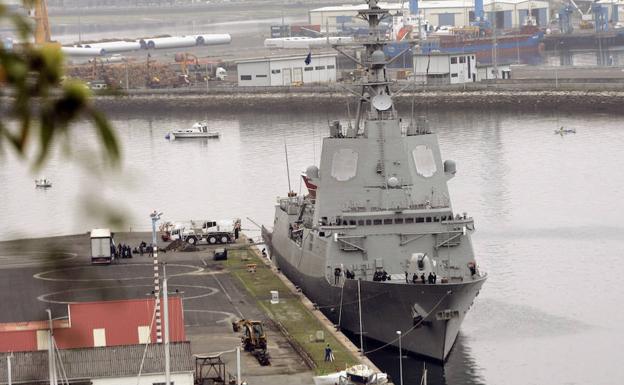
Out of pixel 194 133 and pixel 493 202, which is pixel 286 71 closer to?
pixel 194 133

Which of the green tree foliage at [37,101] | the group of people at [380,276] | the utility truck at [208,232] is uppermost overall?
the green tree foliage at [37,101]

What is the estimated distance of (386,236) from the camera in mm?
→ 44594

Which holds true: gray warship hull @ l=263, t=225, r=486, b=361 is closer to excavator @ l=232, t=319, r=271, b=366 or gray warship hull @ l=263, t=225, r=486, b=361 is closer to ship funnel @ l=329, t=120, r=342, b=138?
ship funnel @ l=329, t=120, r=342, b=138

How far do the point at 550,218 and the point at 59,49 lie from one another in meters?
69.5

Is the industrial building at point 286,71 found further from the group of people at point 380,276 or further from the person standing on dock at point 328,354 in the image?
the person standing on dock at point 328,354

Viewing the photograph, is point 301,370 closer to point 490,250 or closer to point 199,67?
point 490,250

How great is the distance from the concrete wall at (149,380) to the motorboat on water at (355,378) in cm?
445

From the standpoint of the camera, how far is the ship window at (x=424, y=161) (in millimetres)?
46000

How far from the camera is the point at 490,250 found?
61.3 metres

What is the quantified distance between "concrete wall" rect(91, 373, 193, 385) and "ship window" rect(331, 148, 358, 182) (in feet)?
57.9

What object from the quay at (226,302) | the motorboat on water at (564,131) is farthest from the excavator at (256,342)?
the motorboat on water at (564,131)

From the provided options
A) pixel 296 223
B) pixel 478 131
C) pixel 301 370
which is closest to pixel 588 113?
pixel 478 131

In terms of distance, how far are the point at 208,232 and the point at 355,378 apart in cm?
2988

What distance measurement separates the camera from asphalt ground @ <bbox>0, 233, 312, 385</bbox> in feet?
116
